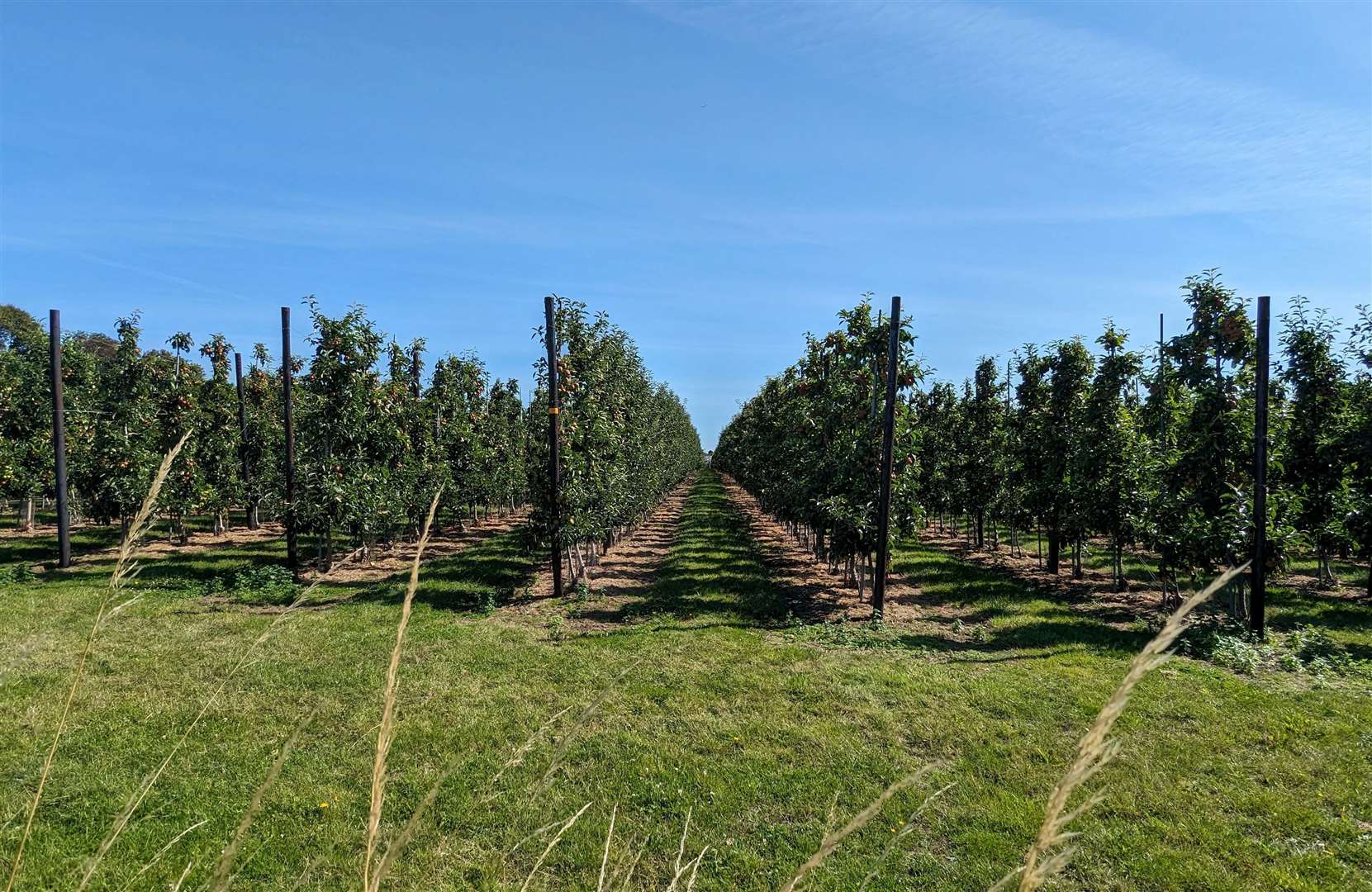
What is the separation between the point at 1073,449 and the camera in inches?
612

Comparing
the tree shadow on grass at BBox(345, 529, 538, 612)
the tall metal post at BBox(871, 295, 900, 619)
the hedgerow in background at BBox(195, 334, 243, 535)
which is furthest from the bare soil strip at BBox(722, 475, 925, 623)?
the hedgerow in background at BBox(195, 334, 243, 535)

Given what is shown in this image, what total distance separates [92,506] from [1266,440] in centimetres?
2796

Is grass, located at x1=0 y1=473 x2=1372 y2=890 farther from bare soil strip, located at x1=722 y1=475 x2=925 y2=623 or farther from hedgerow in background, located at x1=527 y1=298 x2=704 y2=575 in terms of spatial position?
hedgerow in background, located at x1=527 y1=298 x2=704 y2=575

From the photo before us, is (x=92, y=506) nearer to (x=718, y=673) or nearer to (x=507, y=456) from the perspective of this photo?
(x=507, y=456)

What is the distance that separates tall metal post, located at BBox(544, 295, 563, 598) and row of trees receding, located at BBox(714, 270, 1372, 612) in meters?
5.56

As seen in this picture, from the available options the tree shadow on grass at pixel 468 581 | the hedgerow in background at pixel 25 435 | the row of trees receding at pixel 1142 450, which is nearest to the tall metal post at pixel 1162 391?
the row of trees receding at pixel 1142 450

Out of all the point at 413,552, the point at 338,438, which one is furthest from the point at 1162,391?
the point at 413,552

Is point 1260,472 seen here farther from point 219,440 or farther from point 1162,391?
point 219,440

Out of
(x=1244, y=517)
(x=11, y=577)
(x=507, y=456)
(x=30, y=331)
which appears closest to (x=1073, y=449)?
(x=1244, y=517)

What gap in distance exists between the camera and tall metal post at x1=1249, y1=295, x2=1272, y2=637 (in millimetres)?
9953

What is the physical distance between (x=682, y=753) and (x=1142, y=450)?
1251cm

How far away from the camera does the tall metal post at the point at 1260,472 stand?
9.95 meters

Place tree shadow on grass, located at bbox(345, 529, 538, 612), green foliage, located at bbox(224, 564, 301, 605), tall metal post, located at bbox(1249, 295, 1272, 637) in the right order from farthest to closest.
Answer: tree shadow on grass, located at bbox(345, 529, 538, 612) → green foliage, located at bbox(224, 564, 301, 605) → tall metal post, located at bbox(1249, 295, 1272, 637)

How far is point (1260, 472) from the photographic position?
33.5ft
